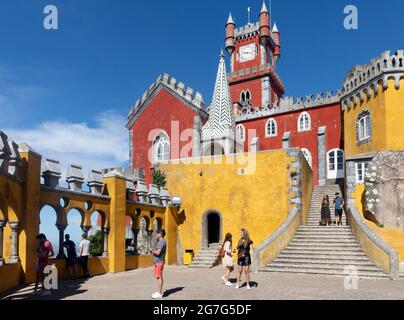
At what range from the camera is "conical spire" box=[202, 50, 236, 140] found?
77.2ft

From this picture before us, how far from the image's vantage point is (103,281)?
12.0 meters

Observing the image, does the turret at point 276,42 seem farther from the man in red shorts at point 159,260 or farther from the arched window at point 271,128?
the man in red shorts at point 159,260

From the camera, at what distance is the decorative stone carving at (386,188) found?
58.8 ft

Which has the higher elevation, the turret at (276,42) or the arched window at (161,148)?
the turret at (276,42)

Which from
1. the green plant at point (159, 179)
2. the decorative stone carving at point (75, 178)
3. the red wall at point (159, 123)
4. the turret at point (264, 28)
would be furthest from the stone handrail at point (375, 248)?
the turret at point (264, 28)

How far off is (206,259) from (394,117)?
11494 mm

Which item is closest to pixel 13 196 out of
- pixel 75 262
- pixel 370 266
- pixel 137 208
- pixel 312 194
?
pixel 75 262

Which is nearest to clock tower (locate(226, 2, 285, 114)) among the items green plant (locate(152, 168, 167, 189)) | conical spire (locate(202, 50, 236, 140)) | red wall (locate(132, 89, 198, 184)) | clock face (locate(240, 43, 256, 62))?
clock face (locate(240, 43, 256, 62))

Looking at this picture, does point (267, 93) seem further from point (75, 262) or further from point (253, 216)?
point (75, 262)

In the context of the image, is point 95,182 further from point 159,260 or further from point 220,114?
point 220,114

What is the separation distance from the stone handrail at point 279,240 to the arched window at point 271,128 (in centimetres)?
1283

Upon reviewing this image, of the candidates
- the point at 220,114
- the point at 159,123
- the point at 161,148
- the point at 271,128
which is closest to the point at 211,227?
the point at 220,114

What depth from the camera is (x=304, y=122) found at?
28766 mm

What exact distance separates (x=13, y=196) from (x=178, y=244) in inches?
389
